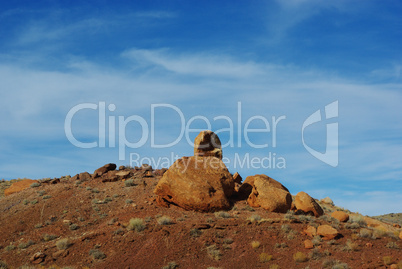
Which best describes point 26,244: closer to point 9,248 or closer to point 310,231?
point 9,248

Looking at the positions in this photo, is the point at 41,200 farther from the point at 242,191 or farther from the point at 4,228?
the point at 242,191

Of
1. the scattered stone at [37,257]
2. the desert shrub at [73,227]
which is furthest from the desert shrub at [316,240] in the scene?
the desert shrub at [73,227]

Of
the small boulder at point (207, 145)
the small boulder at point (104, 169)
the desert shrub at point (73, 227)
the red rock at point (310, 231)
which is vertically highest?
the small boulder at point (207, 145)

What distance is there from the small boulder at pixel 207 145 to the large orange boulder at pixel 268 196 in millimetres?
4184

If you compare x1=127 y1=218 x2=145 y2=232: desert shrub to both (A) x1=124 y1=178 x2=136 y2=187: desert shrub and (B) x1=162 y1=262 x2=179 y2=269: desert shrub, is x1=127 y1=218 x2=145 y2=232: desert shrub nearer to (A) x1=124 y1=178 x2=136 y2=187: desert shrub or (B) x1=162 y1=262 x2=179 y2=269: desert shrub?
(B) x1=162 y1=262 x2=179 y2=269: desert shrub

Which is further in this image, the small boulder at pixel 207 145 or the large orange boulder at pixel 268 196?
the small boulder at pixel 207 145

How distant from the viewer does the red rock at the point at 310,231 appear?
22156 mm

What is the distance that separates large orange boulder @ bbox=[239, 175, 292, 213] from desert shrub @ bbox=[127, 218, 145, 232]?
8723 mm

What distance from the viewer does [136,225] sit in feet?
78.5

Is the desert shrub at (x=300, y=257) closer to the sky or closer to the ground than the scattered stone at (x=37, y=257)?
closer to the sky

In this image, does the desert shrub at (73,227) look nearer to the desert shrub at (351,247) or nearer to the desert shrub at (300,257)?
the desert shrub at (300,257)

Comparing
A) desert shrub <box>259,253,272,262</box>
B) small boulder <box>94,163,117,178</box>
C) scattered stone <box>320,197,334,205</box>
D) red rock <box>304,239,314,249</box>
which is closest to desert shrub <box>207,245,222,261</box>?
desert shrub <box>259,253,272,262</box>

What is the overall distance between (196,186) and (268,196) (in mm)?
5279

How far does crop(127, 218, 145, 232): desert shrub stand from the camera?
23.7m
